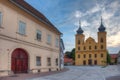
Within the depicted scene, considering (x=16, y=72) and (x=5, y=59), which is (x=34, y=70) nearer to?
(x=16, y=72)

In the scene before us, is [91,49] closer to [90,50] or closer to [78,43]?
[90,50]

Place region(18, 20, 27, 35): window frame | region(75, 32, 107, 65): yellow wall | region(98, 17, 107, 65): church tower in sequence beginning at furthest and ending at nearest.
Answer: region(75, 32, 107, 65): yellow wall < region(98, 17, 107, 65): church tower < region(18, 20, 27, 35): window frame

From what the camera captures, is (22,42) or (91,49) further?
(91,49)

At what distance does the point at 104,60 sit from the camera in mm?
85500

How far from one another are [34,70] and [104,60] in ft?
217

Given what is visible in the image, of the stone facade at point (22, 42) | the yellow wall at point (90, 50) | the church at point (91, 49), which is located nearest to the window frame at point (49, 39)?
the stone facade at point (22, 42)

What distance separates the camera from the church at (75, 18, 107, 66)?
86.8m

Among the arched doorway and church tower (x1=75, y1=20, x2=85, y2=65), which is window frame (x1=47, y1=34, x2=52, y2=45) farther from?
church tower (x1=75, y1=20, x2=85, y2=65)

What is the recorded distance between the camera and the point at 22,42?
20656mm

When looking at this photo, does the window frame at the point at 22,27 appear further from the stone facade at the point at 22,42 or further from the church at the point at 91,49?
the church at the point at 91,49

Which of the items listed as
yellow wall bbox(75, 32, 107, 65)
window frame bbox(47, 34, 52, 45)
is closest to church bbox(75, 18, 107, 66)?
yellow wall bbox(75, 32, 107, 65)

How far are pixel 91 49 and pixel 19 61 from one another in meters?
71.1

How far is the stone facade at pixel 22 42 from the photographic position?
17.5 meters

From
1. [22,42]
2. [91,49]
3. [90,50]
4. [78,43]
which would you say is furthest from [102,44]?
[22,42]
